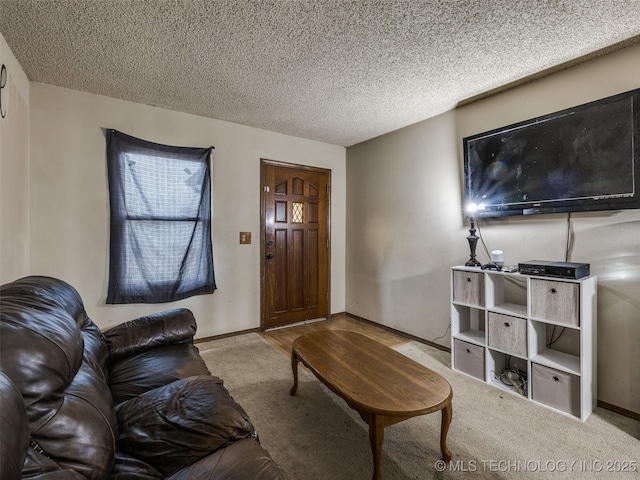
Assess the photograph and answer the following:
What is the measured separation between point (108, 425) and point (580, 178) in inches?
118

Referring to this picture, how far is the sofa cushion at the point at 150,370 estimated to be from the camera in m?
→ 1.47

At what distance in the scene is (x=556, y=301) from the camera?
2.06 m

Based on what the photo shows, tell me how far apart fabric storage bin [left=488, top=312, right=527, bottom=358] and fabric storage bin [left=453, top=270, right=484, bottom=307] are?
0.55 ft

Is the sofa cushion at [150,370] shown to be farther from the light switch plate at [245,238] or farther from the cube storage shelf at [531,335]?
the cube storage shelf at [531,335]

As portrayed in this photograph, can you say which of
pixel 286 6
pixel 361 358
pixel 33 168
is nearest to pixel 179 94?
pixel 33 168

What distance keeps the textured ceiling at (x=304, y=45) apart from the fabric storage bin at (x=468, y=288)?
1.62 m

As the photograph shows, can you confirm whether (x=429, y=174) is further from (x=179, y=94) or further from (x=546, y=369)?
(x=179, y=94)

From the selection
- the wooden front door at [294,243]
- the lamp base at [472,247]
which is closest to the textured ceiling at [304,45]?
the wooden front door at [294,243]

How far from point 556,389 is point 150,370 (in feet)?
8.52

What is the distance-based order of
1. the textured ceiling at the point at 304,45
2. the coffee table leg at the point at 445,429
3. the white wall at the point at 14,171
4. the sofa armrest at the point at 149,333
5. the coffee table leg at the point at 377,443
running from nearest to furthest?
the coffee table leg at the point at 377,443 < the coffee table leg at the point at 445,429 < the textured ceiling at the point at 304,45 < the sofa armrest at the point at 149,333 < the white wall at the point at 14,171

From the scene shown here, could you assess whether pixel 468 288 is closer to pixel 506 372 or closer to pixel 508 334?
pixel 508 334

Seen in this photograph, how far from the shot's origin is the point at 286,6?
1.66 m

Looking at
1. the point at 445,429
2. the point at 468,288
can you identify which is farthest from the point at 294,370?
the point at 468,288

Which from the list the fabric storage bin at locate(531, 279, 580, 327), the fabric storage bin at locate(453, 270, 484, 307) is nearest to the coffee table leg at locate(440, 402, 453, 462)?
the fabric storage bin at locate(531, 279, 580, 327)
